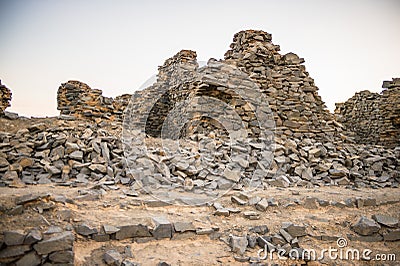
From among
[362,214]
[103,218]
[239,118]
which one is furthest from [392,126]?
[103,218]

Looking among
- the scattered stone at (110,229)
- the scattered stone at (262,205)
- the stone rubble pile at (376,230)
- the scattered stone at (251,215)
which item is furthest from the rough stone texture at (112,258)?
the stone rubble pile at (376,230)

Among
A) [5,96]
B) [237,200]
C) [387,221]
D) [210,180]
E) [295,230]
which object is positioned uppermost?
[5,96]

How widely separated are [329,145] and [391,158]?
159cm

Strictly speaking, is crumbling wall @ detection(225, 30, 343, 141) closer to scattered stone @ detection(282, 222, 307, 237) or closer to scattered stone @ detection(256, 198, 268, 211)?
scattered stone @ detection(256, 198, 268, 211)

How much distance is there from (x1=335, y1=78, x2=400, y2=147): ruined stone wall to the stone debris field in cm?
486

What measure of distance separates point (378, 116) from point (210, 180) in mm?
10515

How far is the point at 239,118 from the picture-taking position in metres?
7.33

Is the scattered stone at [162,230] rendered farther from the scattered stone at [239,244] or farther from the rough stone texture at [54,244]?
the rough stone texture at [54,244]

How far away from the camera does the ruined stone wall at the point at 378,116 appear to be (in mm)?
11205

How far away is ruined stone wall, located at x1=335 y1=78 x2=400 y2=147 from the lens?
11205 mm

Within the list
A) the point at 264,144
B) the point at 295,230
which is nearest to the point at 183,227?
the point at 295,230

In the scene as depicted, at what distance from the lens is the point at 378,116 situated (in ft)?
38.3

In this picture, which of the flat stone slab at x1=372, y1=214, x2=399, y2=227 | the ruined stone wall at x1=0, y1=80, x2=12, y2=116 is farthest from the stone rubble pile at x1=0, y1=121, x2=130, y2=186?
the ruined stone wall at x1=0, y1=80, x2=12, y2=116

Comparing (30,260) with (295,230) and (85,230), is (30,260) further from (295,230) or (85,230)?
(295,230)
